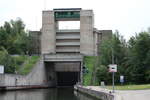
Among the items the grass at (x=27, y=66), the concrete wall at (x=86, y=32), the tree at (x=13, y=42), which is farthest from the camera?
the tree at (x=13, y=42)

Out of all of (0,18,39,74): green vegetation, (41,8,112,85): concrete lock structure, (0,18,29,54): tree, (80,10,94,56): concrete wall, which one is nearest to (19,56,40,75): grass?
(0,18,39,74): green vegetation

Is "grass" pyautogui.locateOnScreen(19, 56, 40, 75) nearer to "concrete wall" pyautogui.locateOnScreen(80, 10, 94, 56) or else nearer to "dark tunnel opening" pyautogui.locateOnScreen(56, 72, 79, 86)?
"dark tunnel opening" pyautogui.locateOnScreen(56, 72, 79, 86)

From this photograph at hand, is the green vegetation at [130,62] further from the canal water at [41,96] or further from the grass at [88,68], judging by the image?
the canal water at [41,96]

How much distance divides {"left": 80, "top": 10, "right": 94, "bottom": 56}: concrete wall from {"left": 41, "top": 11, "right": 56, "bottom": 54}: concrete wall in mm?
9964

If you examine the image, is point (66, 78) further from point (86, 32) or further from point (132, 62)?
point (132, 62)

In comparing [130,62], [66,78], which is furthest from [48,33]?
[130,62]

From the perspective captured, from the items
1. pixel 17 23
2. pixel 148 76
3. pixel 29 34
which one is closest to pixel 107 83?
pixel 148 76

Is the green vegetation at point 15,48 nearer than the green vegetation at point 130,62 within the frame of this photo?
No

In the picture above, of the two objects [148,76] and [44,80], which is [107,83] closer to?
[148,76]

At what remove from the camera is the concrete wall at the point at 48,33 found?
105 m

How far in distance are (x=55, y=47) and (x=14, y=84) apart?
41.2m

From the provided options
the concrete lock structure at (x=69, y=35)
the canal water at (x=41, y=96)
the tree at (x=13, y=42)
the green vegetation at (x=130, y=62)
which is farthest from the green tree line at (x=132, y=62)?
the tree at (x=13, y=42)

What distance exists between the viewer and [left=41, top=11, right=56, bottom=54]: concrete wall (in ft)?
343

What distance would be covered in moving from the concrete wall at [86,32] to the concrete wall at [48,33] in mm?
9964
